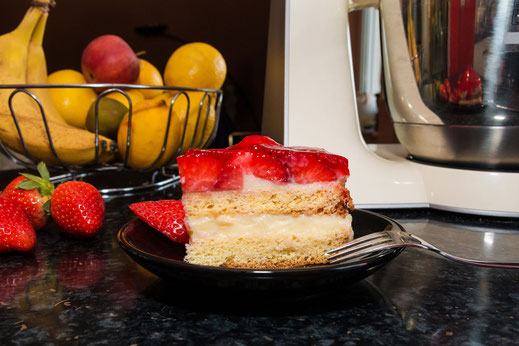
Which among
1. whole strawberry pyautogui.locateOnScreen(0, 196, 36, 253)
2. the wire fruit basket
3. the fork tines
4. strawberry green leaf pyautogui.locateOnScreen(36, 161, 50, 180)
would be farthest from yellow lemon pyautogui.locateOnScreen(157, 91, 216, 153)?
the fork tines

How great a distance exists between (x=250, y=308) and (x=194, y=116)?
0.53 metres

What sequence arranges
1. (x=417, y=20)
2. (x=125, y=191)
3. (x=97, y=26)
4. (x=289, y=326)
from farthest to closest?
1. (x=97, y=26)
2. (x=125, y=191)
3. (x=417, y=20)
4. (x=289, y=326)

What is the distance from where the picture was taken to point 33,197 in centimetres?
54

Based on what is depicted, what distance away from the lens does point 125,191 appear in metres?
0.80

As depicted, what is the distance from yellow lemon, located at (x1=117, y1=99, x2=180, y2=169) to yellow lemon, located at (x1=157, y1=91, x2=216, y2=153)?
4cm

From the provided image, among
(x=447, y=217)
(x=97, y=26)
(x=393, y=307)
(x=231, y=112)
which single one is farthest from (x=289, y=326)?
(x=97, y=26)

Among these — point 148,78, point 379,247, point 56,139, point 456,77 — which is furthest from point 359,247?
point 148,78

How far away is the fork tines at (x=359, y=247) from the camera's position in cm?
35

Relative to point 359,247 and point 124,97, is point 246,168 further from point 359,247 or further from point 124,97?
point 124,97

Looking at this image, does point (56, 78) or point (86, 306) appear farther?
point (56, 78)

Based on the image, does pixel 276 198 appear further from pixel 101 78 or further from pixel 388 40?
pixel 101 78

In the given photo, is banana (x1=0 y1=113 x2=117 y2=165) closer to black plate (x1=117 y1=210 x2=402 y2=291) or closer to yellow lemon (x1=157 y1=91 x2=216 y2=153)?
yellow lemon (x1=157 y1=91 x2=216 y2=153)

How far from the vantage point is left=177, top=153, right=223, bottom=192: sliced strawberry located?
1.22 ft

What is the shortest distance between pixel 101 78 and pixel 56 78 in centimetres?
7
